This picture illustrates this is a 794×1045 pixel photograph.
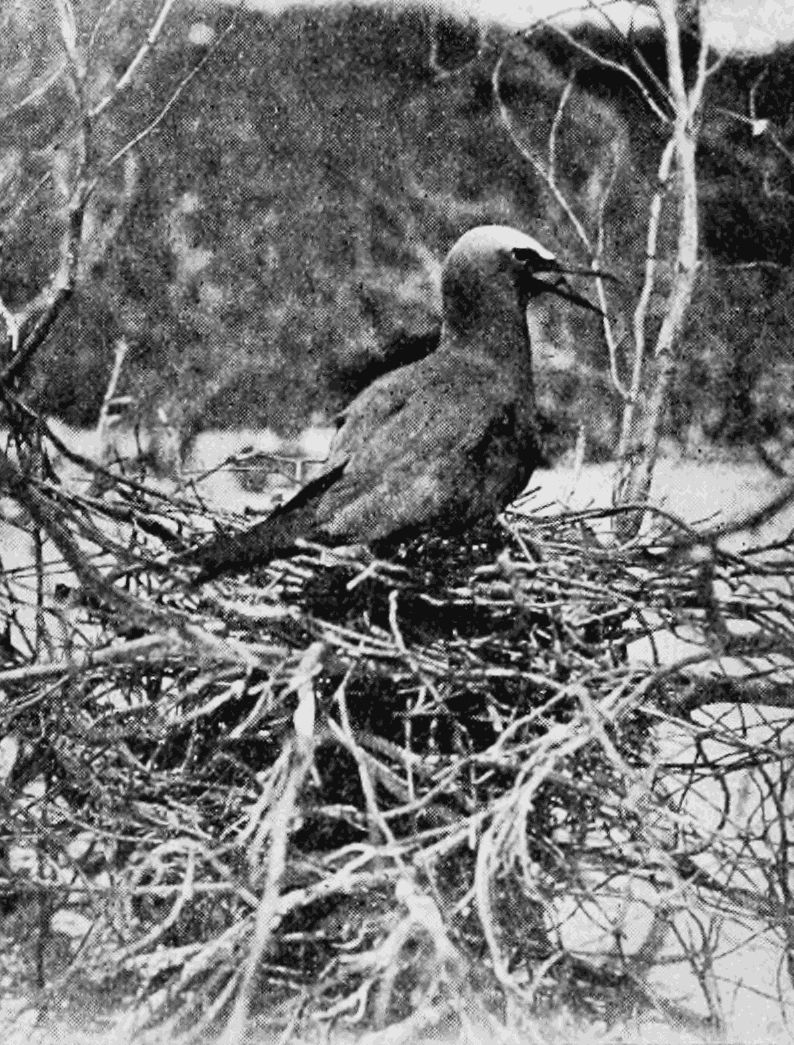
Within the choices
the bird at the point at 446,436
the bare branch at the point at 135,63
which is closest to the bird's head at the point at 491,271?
the bird at the point at 446,436

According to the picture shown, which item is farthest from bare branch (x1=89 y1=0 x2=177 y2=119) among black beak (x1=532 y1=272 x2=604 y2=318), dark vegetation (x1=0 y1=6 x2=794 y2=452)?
dark vegetation (x1=0 y1=6 x2=794 y2=452)

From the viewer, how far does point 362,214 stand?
11.9 feet

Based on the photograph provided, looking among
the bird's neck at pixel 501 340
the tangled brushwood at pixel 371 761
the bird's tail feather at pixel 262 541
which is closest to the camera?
the tangled brushwood at pixel 371 761

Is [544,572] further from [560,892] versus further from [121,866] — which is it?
[121,866]

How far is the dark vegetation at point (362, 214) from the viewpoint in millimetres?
3592

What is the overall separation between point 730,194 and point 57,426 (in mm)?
1377

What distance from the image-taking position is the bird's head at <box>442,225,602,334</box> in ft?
7.69

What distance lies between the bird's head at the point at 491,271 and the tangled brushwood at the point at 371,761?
0.29 metres

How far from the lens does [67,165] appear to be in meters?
3.72

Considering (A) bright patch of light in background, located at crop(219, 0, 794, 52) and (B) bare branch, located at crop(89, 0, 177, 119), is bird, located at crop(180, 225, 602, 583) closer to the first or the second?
(B) bare branch, located at crop(89, 0, 177, 119)


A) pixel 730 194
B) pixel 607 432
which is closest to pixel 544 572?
pixel 607 432

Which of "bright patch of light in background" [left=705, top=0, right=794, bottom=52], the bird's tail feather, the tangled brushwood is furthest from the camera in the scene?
"bright patch of light in background" [left=705, top=0, right=794, bottom=52]

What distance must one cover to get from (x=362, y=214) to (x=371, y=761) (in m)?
1.90

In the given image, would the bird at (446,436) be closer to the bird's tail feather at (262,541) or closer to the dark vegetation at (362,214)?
the bird's tail feather at (262,541)
